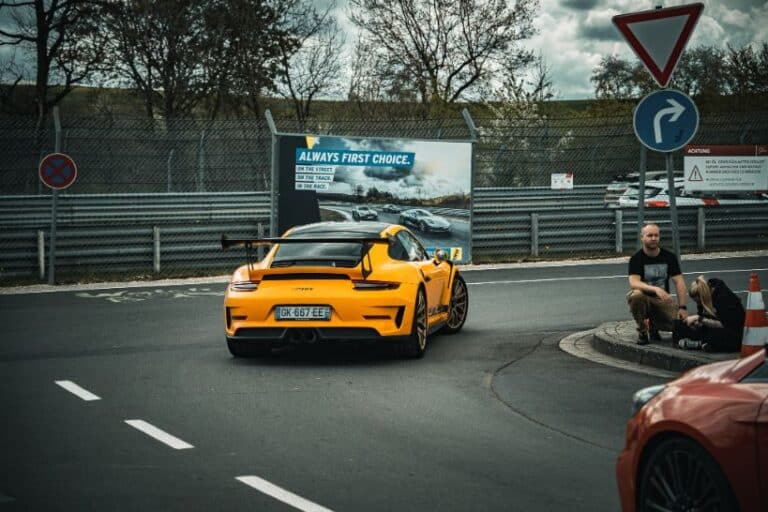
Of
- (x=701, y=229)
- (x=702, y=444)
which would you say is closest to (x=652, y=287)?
(x=702, y=444)

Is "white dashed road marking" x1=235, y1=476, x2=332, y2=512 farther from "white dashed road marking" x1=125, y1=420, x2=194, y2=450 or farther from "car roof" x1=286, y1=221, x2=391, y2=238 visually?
"car roof" x1=286, y1=221, x2=391, y2=238

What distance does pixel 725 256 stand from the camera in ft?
82.8

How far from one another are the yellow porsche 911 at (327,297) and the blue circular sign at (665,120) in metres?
2.50

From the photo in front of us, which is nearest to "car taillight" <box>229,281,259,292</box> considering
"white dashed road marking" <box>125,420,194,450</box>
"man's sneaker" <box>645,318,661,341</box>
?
"white dashed road marking" <box>125,420,194,450</box>

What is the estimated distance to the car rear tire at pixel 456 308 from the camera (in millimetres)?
13797

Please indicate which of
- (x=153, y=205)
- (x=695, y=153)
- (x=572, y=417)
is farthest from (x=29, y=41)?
(x=572, y=417)

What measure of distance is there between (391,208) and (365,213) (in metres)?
0.50

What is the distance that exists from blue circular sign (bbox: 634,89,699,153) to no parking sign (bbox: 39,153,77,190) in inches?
478

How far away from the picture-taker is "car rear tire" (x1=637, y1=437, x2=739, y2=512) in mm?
4586

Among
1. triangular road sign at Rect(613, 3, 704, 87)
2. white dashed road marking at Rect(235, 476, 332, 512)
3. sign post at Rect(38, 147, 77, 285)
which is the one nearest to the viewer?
white dashed road marking at Rect(235, 476, 332, 512)

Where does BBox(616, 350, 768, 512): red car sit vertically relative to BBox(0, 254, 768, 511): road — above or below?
above

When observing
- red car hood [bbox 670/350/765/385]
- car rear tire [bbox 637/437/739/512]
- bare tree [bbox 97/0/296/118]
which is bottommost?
car rear tire [bbox 637/437/739/512]

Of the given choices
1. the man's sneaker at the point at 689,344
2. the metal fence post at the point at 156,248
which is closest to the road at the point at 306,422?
the man's sneaker at the point at 689,344

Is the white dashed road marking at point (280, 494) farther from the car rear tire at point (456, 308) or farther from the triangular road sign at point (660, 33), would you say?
the car rear tire at point (456, 308)
